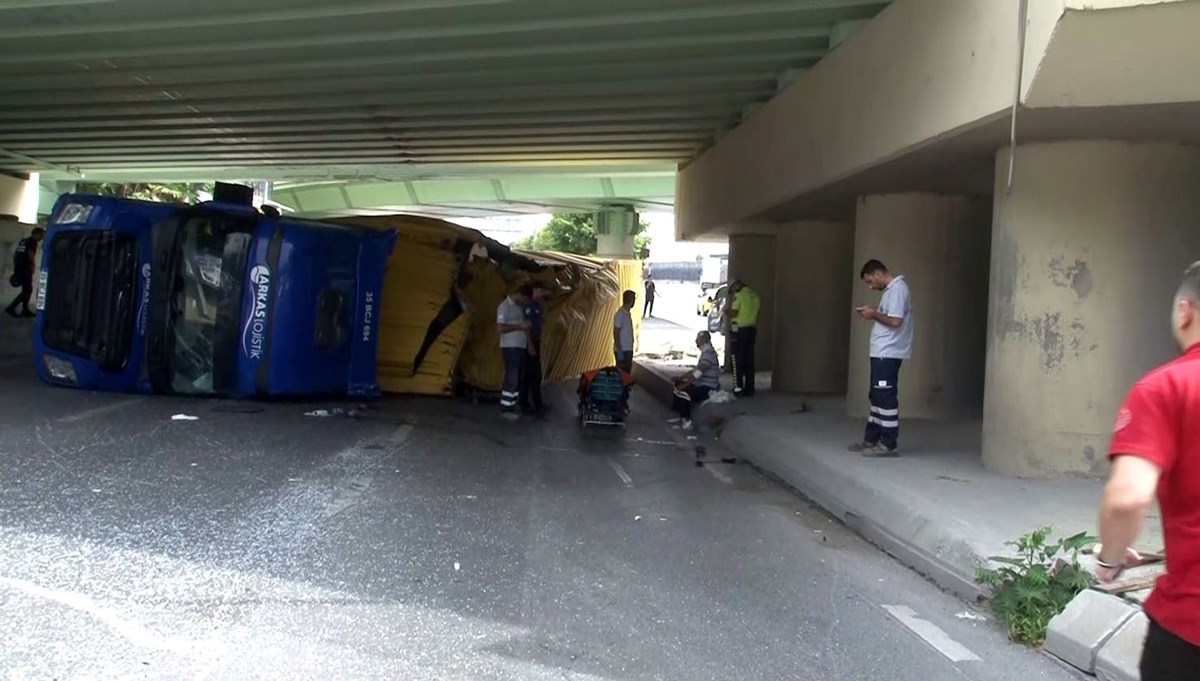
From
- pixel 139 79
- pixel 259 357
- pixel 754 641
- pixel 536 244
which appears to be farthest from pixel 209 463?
pixel 536 244

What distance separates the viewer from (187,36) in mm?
11734

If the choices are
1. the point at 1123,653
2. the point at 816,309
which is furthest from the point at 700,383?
the point at 1123,653

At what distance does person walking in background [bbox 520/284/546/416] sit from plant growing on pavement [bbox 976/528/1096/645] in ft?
27.2

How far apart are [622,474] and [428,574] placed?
388 cm

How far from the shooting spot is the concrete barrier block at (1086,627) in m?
4.69

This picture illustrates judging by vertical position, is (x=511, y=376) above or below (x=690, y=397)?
above

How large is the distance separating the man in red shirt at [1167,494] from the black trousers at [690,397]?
1078cm

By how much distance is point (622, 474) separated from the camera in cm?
945

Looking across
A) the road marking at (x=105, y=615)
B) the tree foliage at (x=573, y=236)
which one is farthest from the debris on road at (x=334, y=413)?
the tree foliage at (x=573, y=236)

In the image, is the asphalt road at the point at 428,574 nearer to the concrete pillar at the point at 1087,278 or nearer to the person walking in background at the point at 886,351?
the person walking in background at the point at 886,351

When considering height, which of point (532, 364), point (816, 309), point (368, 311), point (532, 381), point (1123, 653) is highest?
point (816, 309)

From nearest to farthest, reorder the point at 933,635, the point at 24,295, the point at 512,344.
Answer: the point at 933,635 → the point at 512,344 → the point at 24,295

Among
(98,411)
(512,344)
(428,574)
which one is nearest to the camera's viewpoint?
(428,574)

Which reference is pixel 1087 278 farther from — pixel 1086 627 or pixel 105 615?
pixel 105 615
